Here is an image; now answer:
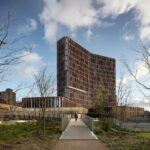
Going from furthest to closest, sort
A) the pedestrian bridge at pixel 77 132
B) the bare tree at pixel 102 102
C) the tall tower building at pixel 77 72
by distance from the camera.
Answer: the tall tower building at pixel 77 72
the bare tree at pixel 102 102
the pedestrian bridge at pixel 77 132

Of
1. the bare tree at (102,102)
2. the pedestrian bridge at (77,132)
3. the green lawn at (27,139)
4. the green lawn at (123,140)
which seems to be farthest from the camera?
the bare tree at (102,102)

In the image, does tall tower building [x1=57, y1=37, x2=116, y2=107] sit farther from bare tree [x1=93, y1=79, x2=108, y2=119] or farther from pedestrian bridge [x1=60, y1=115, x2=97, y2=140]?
Result: pedestrian bridge [x1=60, y1=115, x2=97, y2=140]

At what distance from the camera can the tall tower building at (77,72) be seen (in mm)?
67250

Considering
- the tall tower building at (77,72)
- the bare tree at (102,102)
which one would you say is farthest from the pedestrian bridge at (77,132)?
the tall tower building at (77,72)

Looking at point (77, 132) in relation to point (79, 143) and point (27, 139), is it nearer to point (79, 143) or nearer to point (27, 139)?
point (79, 143)

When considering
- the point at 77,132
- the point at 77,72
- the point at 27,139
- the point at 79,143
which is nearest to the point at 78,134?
the point at 77,132

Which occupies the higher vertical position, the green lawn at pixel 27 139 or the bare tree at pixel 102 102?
the bare tree at pixel 102 102

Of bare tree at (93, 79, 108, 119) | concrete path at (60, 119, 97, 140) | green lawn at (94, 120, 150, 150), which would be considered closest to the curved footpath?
concrete path at (60, 119, 97, 140)

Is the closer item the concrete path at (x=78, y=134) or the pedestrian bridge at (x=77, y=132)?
the concrete path at (x=78, y=134)

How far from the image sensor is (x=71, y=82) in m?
67.5

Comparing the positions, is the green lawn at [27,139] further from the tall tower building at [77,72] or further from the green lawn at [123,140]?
the tall tower building at [77,72]

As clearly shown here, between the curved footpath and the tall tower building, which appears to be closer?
the curved footpath

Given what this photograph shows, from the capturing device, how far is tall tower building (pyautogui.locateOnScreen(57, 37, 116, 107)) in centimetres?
6725

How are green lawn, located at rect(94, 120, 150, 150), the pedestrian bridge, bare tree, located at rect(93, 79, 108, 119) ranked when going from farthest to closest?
bare tree, located at rect(93, 79, 108, 119)
the pedestrian bridge
green lawn, located at rect(94, 120, 150, 150)
